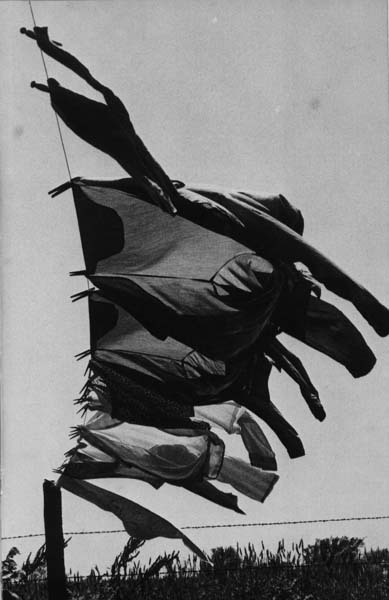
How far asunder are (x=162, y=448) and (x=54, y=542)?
36.0 inches

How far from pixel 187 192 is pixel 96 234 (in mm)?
611

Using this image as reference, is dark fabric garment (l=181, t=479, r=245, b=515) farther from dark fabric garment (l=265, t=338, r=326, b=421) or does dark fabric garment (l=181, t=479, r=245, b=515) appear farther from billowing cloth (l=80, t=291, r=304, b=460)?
dark fabric garment (l=265, t=338, r=326, b=421)

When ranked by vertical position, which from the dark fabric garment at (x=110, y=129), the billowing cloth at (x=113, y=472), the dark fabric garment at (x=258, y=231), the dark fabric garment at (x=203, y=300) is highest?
the dark fabric garment at (x=110, y=129)

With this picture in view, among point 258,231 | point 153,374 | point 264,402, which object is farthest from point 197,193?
point 264,402

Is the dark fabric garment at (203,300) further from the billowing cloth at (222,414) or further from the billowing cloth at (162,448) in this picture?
the billowing cloth at (162,448)

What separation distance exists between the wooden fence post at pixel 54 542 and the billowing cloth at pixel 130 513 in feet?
0.32

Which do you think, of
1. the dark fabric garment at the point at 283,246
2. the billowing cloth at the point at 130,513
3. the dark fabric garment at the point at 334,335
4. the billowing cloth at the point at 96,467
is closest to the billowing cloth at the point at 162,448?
the billowing cloth at the point at 96,467

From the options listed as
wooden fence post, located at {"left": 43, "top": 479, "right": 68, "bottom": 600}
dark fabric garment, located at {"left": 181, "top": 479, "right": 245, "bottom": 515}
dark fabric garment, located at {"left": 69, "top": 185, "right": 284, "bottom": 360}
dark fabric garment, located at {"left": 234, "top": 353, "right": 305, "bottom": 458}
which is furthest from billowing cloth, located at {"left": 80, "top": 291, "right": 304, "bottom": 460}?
wooden fence post, located at {"left": 43, "top": 479, "right": 68, "bottom": 600}

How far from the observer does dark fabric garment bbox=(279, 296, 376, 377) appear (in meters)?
6.47

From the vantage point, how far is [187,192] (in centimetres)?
611

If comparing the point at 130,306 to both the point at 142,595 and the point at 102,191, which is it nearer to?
the point at 102,191

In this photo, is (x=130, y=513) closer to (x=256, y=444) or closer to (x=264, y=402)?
(x=256, y=444)

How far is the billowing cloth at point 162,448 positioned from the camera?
650 cm

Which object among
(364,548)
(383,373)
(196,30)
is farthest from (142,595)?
(196,30)
